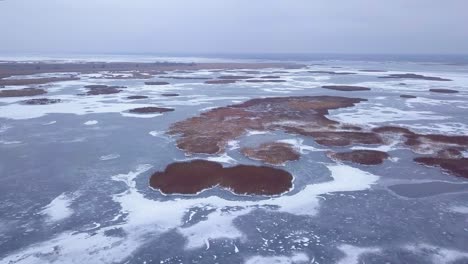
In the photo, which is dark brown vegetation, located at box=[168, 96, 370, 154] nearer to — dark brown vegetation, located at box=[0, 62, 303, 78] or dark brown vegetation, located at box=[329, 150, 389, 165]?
dark brown vegetation, located at box=[329, 150, 389, 165]

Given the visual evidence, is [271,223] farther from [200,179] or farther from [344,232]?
[200,179]

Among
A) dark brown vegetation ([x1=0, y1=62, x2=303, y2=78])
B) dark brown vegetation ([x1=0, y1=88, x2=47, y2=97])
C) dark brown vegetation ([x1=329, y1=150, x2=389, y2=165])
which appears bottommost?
dark brown vegetation ([x1=0, y1=62, x2=303, y2=78])

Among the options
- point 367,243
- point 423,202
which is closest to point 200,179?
point 367,243

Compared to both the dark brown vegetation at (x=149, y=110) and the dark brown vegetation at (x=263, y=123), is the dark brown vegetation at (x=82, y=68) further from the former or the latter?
the dark brown vegetation at (x=263, y=123)

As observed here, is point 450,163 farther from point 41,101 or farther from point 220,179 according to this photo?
point 41,101

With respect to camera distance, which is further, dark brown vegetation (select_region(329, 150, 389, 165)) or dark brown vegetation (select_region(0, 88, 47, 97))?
dark brown vegetation (select_region(0, 88, 47, 97))

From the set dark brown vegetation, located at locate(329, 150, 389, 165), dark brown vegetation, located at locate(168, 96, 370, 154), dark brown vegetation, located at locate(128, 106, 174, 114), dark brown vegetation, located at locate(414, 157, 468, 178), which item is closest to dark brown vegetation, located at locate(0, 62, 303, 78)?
dark brown vegetation, located at locate(128, 106, 174, 114)

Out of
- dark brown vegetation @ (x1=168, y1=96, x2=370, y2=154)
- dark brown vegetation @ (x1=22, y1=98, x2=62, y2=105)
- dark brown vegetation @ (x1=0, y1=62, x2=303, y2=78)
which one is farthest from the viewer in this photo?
dark brown vegetation @ (x1=0, y1=62, x2=303, y2=78)
